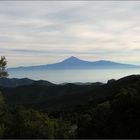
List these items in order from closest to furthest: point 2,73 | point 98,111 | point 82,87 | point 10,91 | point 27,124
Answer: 1. point 2,73
2. point 27,124
3. point 98,111
4. point 82,87
5. point 10,91

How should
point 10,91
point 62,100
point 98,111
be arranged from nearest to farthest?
1. point 98,111
2. point 62,100
3. point 10,91

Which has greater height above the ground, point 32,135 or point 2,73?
point 2,73

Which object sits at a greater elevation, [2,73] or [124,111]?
[2,73]

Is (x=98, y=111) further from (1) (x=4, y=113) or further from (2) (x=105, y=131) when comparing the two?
(1) (x=4, y=113)

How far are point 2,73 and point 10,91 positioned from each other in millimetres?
163120

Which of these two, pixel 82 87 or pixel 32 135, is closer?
pixel 32 135

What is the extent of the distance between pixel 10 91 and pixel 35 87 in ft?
39.6

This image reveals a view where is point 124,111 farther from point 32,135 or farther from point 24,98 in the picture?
point 24,98

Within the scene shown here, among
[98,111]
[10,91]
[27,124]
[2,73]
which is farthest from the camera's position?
[10,91]

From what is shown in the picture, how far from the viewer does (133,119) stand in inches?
992

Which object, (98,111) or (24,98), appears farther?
(24,98)

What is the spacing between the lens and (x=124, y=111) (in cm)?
2705

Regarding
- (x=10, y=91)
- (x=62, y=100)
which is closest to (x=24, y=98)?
(x=10, y=91)

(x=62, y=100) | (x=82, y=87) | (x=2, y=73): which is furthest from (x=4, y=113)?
(x=82, y=87)
